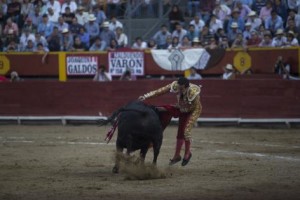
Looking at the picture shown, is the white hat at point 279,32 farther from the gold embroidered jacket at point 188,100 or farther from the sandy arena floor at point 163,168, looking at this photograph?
the gold embroidered jacket at point 188,100

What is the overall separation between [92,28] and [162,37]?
182 cm

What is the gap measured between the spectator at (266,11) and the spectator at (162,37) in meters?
2.36

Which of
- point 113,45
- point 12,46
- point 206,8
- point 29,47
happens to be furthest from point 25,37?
point 206,8

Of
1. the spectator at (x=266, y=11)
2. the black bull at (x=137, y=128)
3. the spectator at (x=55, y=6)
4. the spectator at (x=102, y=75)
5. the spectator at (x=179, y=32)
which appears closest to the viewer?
the black bull at (x=137, y=128)

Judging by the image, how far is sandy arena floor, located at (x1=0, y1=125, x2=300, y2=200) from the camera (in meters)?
7.71

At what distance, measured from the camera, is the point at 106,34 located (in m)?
18.5

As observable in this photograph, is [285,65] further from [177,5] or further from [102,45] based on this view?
[102,45]

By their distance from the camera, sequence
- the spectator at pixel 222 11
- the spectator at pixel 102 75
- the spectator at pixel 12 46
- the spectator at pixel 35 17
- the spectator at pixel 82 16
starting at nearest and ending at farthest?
the spectator at pixel 222 11, the spectator at pixel 102 75, the spectator at pixel 82 16, the spectator at pixel 12 46, the spectator at pixel 35 17

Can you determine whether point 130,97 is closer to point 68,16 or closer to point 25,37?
point 68,16

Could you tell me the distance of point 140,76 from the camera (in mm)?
18594

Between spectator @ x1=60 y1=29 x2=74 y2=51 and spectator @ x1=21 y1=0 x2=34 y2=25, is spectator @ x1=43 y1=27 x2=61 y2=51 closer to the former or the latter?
spectator @ x1=60 y1=29 x2=74 y2=51

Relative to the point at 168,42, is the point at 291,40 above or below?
above

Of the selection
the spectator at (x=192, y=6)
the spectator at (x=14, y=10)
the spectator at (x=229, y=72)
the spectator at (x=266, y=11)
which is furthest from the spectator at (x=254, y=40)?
the spectator at (x=14, y=10)

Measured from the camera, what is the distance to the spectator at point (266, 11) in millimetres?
17156
